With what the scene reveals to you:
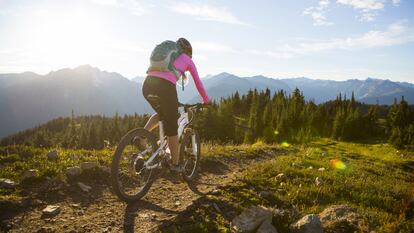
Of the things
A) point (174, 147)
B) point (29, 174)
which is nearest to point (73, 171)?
point (29, 174)

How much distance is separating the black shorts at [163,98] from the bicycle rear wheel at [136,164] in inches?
22.6

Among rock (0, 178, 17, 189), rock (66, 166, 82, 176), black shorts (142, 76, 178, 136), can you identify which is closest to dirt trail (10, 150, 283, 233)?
rock (66, 166, 82, 176)

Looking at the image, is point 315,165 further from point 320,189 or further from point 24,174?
point 24,174

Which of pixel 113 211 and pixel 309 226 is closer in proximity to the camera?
pixel 309 226

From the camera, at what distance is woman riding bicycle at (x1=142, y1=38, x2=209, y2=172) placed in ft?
23.0

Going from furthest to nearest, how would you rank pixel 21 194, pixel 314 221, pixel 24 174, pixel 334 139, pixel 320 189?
pixel 334 139 → pixel 320 189 → pixel 24 174 → pixel 21 194 → pixel 314 221

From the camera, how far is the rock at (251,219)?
534cm

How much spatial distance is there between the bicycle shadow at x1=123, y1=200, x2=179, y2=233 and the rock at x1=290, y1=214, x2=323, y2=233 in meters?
2.49

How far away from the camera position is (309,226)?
5.35 meters

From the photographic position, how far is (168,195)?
775 cm

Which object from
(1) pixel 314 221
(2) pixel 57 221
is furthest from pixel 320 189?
(2) pixel 57 221

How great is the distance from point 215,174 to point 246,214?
15.9 ft

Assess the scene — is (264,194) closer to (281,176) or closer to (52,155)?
(281,176)

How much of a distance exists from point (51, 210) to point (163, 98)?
10.8 ft
